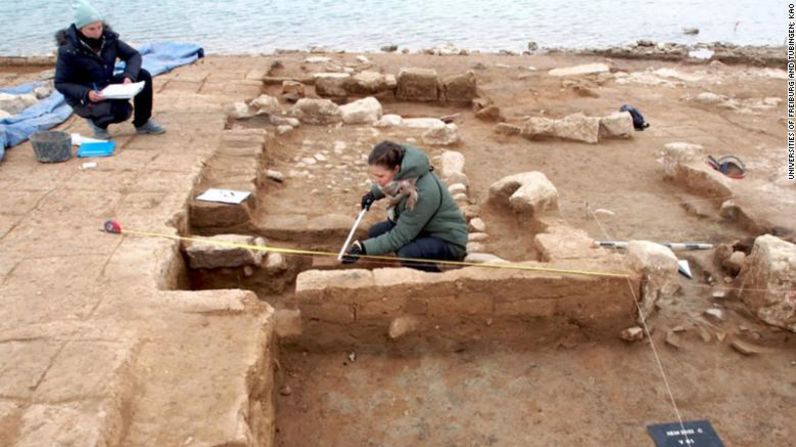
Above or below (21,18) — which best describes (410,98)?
above

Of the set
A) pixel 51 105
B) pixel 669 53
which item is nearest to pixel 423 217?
pixel 51 105

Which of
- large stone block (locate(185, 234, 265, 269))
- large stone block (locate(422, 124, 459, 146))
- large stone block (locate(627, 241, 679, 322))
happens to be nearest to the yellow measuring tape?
large stone block (locate(185, 234, 265, 269))

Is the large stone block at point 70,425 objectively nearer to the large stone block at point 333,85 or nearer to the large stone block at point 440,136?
the large stone block at point 440,136

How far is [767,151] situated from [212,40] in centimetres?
1403

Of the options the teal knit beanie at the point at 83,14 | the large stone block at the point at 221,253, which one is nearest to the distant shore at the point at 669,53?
the teal knit beanie at the point at 83,14

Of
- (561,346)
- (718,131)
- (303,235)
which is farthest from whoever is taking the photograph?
(718,131)

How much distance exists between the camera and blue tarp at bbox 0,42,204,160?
642 centimetres

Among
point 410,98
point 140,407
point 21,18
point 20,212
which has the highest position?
point 140,407

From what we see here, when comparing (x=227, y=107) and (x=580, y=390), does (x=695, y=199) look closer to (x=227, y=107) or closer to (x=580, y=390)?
(x=580, y=390)

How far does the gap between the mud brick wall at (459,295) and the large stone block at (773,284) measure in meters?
1.00

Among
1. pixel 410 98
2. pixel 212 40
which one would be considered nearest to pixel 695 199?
pixel 410 98

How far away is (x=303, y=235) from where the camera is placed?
17.6 feet

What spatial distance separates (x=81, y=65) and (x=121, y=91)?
0.51 meters

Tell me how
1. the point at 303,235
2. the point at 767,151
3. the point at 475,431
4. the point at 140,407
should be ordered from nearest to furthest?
the point at 140,407 < the point at 475,431 < the point at 303,235 < the point at 767,151
